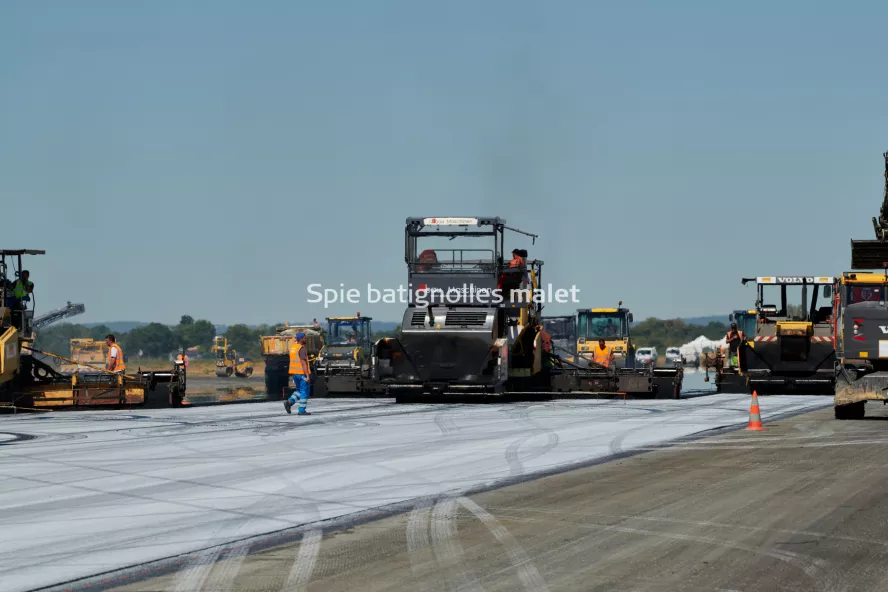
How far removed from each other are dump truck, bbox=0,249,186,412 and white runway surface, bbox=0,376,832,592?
1442 millimetres

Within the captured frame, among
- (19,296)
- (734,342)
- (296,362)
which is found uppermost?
(19,296)

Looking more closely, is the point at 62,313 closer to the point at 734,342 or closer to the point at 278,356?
the point at 278,356

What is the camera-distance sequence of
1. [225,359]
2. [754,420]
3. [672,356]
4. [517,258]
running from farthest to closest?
[672,356] < [225,359] < [517,258] < [754,420]

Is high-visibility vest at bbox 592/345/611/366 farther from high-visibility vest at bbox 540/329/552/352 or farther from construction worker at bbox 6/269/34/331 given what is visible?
construction worker at bbox 6/269/34/331

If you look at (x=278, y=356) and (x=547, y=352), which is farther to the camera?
(x=278, y=356)

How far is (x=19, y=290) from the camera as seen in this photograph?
1093 inches

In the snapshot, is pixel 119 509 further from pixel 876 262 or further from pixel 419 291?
pixel 419 291

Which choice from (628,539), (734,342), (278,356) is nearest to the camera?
(628,539)

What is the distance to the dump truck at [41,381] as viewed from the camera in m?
27.2

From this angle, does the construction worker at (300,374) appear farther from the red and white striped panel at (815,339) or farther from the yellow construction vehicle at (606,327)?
the yellow construction vehicle at (606,327)

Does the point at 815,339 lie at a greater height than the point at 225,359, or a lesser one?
greater

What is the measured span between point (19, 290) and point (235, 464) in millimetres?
13733

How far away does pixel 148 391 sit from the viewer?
1150 inches

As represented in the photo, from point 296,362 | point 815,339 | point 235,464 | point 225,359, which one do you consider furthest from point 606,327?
point 225,359
